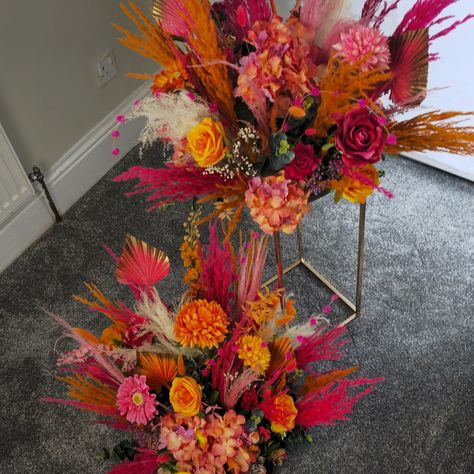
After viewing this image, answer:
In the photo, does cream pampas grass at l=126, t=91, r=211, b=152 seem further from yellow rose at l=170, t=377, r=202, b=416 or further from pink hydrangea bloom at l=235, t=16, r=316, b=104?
yellow rose at l=170, t=377, r=202, b=416

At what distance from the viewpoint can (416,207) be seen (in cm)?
186

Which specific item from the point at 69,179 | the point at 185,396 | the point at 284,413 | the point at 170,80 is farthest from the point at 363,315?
the point at 69,179

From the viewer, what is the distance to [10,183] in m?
1.68

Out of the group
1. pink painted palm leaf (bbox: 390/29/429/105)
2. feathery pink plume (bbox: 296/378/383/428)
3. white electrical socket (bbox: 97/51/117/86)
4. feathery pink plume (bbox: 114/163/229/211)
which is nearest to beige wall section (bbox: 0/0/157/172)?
white electrical socket (bbox: 97/51/117/86)

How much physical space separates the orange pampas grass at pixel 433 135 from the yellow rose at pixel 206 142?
0.96 ft

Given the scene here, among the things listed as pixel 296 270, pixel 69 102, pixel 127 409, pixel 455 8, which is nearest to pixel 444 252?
pixel 296 270

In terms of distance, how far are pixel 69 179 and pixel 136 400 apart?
1191 millimetres

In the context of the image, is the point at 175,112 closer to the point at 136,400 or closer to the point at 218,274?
the point at 218,274

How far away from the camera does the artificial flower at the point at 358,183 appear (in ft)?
3.03

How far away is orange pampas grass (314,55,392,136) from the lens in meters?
0.82

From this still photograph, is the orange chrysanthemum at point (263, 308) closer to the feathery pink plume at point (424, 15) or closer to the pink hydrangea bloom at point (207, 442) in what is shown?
the pink hydrangea bloom at point (207, 442)

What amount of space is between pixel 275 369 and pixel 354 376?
0.56 metres

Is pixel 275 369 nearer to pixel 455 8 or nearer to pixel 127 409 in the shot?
pixel 127 409

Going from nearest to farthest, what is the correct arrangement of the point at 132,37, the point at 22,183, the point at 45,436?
the point at 132,37, the point at 45,436, the point at 22,183
